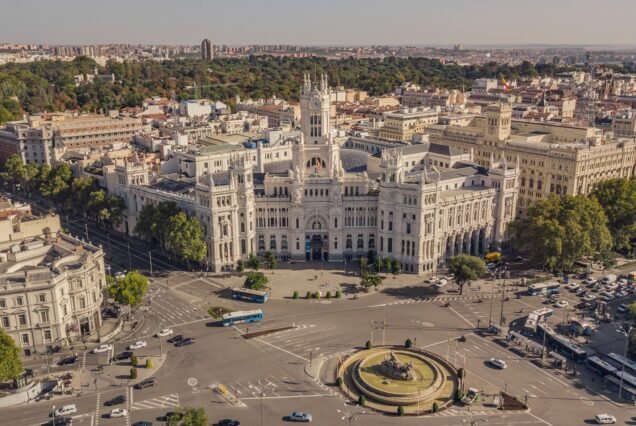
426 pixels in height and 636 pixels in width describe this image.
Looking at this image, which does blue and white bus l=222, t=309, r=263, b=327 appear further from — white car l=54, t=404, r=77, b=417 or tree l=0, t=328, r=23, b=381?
tree l=0, t=328, r=23, b=381

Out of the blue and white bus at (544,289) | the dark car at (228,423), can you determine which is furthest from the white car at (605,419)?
the dark car at (228,423)

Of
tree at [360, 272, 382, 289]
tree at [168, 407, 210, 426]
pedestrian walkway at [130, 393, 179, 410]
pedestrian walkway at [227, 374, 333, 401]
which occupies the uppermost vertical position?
tree at [168, 407, 210, 426]

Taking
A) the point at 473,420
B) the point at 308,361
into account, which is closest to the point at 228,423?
the point at 308,361

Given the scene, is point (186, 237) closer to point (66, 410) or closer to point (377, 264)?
point (377, 264)

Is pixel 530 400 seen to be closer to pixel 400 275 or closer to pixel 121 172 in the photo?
pixel 400 275

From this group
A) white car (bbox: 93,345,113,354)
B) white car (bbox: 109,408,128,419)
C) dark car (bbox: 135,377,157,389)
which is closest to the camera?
white car (bbox: 109,408,128,419)

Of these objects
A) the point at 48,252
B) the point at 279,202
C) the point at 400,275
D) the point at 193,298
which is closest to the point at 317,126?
the point at 279,202

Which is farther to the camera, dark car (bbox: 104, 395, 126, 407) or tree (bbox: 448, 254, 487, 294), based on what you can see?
tree (bbox: 448, 254, 487, 294)

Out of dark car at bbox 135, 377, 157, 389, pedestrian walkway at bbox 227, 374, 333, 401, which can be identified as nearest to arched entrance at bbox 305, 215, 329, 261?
pedestrian walkway at bbox 227, 374, 333, 401
